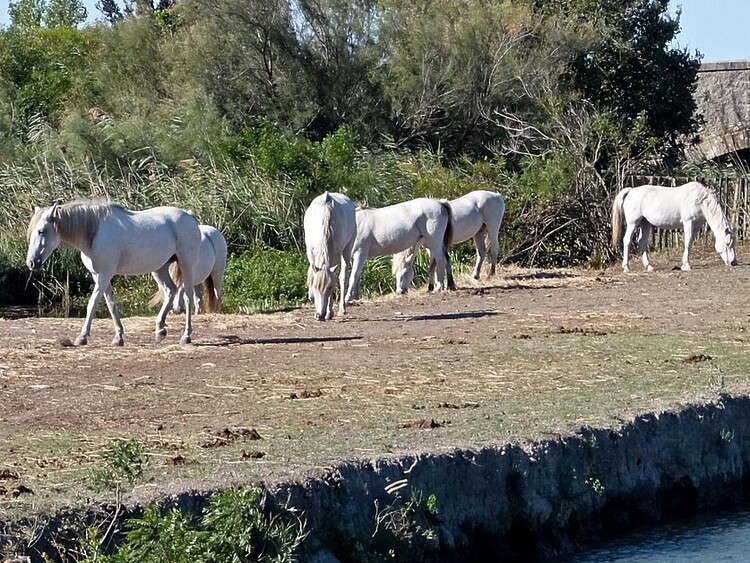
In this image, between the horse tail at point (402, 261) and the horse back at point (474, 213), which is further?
the horse back at point (474, 213)

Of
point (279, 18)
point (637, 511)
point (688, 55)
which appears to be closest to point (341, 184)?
point (279, 18)

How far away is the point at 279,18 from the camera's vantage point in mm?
32500

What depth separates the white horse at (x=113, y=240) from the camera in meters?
12.7

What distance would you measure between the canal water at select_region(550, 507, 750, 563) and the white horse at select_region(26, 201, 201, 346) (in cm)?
595

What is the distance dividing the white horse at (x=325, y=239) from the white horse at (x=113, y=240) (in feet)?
6.81

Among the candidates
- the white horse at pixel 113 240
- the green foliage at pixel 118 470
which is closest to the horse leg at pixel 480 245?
the white horse at pixel 113 240

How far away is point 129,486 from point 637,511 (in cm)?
397

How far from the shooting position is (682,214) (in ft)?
73.9

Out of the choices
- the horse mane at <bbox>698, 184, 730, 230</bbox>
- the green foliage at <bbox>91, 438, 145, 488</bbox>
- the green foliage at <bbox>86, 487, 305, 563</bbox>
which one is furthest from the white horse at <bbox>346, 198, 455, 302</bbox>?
the green foliage at <bbox>86, 487, 305, 563</bbox>

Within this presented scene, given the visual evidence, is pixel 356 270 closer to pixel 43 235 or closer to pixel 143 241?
pixel 143 241

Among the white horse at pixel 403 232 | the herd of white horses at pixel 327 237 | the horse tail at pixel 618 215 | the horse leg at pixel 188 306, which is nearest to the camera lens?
the herd of white horses at pixel 327 237

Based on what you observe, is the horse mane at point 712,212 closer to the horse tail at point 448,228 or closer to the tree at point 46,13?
the horse tail at point 448,228

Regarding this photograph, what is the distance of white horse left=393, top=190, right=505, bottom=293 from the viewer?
19.9 m

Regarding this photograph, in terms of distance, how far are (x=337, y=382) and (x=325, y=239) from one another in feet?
15.5
